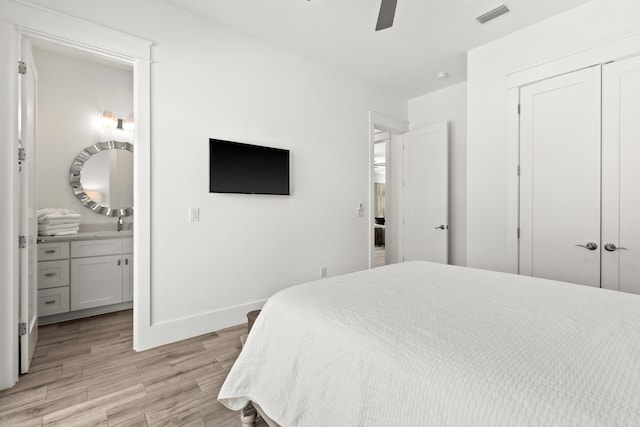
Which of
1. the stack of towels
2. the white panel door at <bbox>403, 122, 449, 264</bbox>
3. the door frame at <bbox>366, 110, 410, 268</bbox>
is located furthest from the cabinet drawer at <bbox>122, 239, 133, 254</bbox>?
the white panel door at <bbox>403, 122, 449, 264</bbox>

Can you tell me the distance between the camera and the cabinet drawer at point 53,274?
285cm

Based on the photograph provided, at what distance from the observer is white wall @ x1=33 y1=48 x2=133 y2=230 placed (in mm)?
3197

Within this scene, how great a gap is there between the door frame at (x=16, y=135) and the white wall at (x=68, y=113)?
1589 millimetres

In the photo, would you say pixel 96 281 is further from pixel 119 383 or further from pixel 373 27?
pixel 373 27

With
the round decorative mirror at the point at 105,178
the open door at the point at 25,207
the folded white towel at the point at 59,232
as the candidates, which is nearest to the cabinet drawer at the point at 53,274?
the folded white towel at the point at 59,232

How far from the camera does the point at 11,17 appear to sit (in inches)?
73.3

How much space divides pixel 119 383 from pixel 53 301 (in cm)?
166

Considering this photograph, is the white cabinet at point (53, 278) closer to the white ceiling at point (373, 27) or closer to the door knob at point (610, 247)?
the white ceiling at point (373, 27)

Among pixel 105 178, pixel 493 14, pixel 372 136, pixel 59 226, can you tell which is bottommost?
pixel 59 226

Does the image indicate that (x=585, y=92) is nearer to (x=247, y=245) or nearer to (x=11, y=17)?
(x=247, y=245)

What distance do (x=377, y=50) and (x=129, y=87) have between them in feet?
9.59

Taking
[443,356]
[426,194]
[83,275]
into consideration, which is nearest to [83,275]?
[83,275]

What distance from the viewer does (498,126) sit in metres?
2.89

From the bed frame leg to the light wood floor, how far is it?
0.50ft
